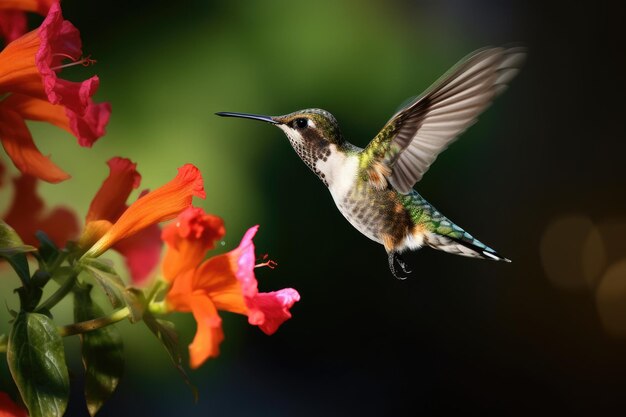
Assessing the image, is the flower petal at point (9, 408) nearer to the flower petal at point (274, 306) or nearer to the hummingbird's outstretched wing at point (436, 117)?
the flower petal at point (274, 306)

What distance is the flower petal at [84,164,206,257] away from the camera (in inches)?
22.6

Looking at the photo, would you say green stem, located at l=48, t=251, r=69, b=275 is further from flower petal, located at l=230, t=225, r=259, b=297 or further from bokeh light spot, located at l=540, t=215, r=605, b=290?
bokeh light spot, located at l=540, t=215, r=605, b=290

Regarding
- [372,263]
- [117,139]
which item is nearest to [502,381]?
[372,263]

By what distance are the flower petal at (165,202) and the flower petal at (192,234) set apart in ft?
0.08

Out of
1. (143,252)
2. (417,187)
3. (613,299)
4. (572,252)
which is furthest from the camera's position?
(613,299)

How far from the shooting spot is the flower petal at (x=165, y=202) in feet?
1.88

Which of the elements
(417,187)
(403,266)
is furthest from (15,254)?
(417,187)

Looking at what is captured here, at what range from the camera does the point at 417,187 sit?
248cm

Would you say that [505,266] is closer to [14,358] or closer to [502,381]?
[502,381]

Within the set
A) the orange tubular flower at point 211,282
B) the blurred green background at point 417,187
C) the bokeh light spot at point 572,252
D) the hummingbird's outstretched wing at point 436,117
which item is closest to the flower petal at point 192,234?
the orange tubular flower at point 211,282

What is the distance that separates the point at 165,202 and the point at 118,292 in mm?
67

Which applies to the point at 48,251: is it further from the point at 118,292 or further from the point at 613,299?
the point at 613,299

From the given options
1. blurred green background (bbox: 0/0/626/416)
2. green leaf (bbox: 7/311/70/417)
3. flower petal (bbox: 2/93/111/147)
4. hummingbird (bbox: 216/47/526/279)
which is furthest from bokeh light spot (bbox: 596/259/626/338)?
green leaf (bbox: 7/311/70/417)

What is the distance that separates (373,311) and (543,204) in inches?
34.0
